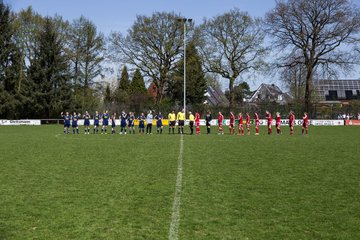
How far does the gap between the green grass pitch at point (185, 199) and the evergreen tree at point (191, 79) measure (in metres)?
43.2

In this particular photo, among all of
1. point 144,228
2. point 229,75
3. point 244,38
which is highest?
point 244,38

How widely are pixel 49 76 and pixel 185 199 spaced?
166 feet

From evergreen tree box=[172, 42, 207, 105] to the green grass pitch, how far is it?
43.2m

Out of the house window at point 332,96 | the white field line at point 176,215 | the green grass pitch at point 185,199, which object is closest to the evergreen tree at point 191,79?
the green grass pitch at point 185,199

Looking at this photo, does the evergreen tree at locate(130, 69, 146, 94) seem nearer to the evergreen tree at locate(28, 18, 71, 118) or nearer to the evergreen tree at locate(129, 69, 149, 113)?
the evergreen tree at locate(129, 69, 149, 113)

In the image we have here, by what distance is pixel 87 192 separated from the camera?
849cm

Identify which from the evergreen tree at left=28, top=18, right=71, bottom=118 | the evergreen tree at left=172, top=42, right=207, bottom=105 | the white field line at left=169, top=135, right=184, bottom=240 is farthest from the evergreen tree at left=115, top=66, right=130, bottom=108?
the white field line at left=169, top=135, right=184, bottom=240

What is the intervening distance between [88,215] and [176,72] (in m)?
50.6

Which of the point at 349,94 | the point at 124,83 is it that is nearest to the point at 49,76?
the point at 124,83

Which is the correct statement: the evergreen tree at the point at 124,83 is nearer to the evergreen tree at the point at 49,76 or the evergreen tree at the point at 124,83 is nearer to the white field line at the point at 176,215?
the evergreen tree at the point at 49,76

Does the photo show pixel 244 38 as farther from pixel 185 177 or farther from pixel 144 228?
pixel 144 228

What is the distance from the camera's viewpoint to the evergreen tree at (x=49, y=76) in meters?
53.6

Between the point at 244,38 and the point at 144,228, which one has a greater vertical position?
the point at 244,38

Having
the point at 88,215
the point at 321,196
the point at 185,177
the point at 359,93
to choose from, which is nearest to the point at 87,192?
the point at 88,215
